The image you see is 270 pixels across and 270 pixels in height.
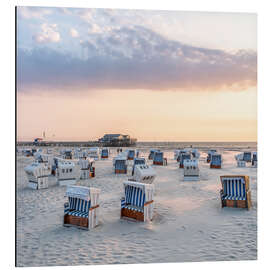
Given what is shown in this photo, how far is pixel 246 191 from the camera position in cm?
687

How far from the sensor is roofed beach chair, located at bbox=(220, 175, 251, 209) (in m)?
6.92

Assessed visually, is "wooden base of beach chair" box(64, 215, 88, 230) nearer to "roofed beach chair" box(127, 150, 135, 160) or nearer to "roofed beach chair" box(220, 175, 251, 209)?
"roofed beach chair" box(220, 175, 251, 209)

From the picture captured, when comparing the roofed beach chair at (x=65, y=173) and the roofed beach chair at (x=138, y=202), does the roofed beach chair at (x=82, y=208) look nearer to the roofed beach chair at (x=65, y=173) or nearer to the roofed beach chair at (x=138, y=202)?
the roofed beach chair at (x=138, y=202)

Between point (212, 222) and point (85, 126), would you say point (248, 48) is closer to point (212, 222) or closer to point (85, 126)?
point (212, 222)

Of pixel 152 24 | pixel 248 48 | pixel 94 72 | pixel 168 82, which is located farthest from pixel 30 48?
pixel 248 48

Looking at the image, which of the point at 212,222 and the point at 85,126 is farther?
the point at 85,126

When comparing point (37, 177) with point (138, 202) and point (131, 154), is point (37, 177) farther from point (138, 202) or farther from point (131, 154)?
point (131, 154)

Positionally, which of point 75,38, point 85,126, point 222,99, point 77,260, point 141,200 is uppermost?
point 75,38

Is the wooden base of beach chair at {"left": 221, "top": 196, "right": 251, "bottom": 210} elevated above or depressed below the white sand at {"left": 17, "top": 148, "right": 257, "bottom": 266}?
above

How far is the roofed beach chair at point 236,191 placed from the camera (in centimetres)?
692

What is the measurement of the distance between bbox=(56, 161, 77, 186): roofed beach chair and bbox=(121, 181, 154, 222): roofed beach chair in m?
5.20

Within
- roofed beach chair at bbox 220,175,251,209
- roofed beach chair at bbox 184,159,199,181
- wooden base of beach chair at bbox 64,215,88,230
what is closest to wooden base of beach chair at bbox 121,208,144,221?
wooden base of beach chair at bbox 64,215,88,230

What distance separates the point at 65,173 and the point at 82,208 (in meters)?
5.31

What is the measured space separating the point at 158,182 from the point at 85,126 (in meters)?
4.43
